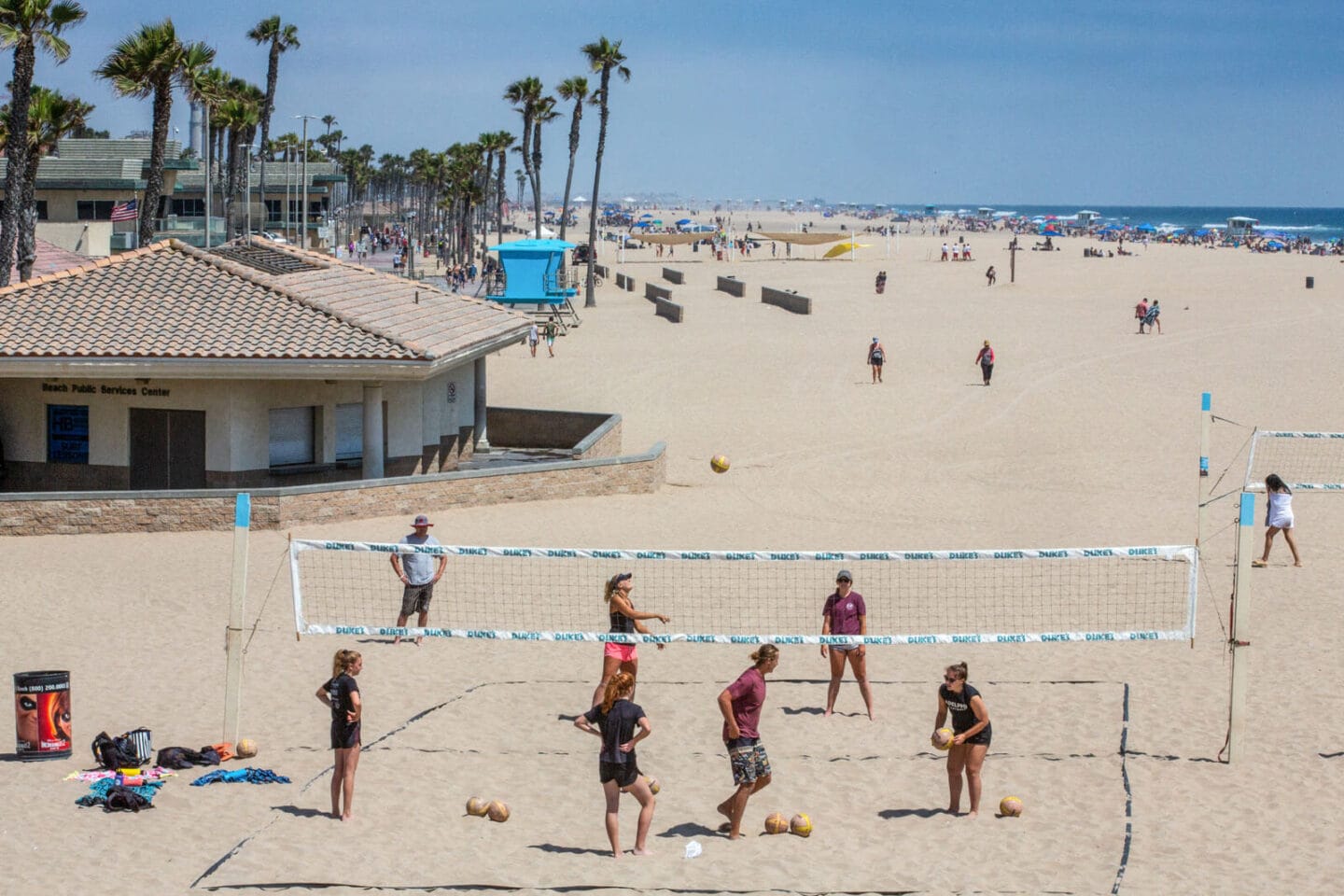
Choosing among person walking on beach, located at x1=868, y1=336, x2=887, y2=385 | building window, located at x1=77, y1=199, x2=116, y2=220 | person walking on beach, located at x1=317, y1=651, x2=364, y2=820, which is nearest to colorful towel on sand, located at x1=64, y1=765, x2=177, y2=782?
person walking on beach, located at x1=317, y1=651, x2=364, y2=820

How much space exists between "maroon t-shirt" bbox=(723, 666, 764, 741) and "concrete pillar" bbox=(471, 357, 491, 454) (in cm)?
2054

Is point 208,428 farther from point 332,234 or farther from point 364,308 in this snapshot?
point 332,234

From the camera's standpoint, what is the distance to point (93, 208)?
207 feet

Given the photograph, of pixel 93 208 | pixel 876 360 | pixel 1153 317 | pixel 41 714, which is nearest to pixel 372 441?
pixel 41 714

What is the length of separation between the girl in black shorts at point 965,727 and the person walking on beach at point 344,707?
406cm

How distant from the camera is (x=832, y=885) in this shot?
1050cm

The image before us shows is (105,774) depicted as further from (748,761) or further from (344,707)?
(748,761)

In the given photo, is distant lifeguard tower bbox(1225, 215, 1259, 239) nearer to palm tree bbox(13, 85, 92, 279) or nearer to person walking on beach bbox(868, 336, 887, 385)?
person walking on beach bbox(868, 336, 887, 385)

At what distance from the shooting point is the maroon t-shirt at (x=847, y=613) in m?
13.8

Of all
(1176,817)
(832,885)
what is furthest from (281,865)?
(1176,817)

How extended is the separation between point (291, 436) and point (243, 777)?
1356 cm

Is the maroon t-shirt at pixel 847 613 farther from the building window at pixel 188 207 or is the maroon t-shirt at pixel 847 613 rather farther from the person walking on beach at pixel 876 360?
the building window at pixel 188 207

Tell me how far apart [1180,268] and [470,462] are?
65100 mm

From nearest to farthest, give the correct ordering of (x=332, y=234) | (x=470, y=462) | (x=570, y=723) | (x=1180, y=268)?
1. (x=570, y=723)
2. (x=470, y=462)
3. (x=1180, y=268)
4. (x=332, y=234)
